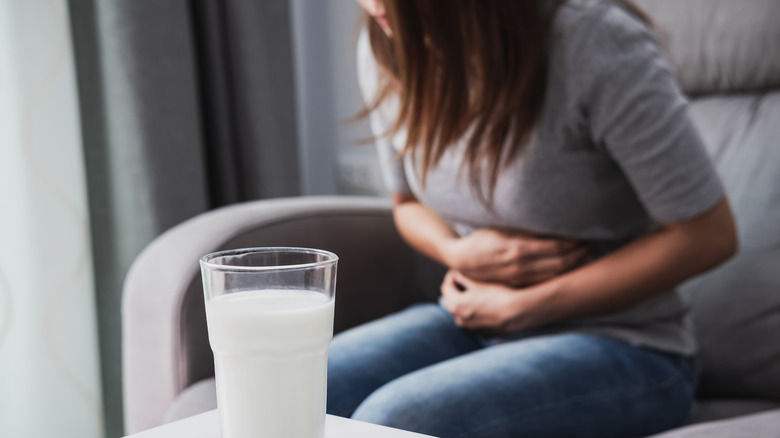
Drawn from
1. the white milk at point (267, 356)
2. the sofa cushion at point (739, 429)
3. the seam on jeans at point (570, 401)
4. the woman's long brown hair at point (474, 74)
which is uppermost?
the woman's long brown hair at point (474, 74)

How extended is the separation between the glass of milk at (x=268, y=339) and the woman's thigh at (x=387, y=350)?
47 cm

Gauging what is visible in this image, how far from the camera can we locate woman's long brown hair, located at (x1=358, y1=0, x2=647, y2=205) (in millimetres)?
879

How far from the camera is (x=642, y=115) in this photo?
817 mm

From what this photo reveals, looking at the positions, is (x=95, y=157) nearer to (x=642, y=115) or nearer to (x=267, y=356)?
(x=642, y=115)

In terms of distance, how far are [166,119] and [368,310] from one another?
64 centimetres

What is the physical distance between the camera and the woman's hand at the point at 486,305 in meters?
0.92

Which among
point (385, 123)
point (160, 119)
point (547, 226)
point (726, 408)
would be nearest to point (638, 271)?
point (547, 226)

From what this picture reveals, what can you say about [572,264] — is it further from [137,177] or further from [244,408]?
[137,177]

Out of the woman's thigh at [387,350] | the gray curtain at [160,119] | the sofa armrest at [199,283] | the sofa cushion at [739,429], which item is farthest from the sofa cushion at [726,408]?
the gray curtain at [160,119]

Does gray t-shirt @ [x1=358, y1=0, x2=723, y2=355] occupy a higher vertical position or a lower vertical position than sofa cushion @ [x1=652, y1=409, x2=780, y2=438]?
higher

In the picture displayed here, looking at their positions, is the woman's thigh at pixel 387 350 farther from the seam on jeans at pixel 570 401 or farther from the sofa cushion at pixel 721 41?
the sofa cushion at pixel 721 41

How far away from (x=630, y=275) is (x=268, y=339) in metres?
0.58

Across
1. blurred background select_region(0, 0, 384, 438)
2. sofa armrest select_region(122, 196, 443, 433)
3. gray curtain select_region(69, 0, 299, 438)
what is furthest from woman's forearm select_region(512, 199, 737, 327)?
gray curtain select_region(69, 0, 299, 438)

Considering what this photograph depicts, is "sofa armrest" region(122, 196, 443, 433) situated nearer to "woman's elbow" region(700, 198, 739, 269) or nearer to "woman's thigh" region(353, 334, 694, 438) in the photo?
"woman's thigh" region(353, 334, 694, 438)
